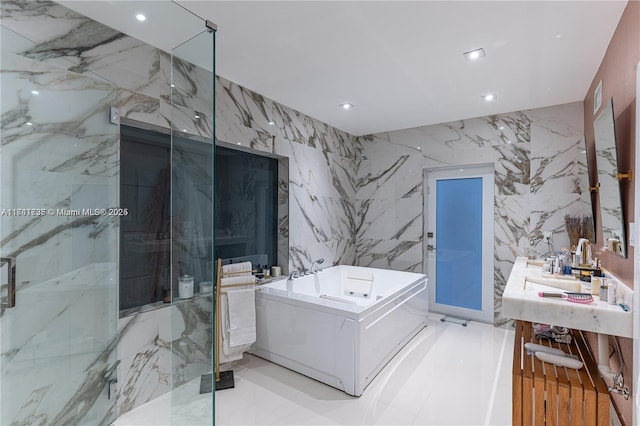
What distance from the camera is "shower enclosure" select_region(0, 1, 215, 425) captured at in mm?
1500

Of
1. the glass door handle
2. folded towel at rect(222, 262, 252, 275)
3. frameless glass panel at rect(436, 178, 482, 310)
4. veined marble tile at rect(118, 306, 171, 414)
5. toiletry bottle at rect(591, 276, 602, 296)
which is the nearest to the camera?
the glass door handle

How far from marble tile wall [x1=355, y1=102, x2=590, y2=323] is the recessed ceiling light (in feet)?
4.97

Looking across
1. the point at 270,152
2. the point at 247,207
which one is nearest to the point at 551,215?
the point at 270,152

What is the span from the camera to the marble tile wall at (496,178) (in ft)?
11.7

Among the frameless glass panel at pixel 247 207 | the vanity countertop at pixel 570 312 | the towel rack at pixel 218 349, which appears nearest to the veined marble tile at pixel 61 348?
the towel rack at pixel 218 349

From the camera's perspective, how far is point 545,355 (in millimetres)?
1924

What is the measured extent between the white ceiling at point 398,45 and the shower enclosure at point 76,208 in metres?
0.29

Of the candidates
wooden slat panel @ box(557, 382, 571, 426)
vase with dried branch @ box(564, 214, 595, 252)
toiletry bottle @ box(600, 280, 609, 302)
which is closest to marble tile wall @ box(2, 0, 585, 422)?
vase with dried branch @ box(564, 214, 595, 252)

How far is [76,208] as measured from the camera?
170 cm

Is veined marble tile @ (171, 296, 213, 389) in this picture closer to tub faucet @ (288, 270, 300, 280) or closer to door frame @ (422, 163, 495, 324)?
tub faucet @ (288, 270, 300, 280)

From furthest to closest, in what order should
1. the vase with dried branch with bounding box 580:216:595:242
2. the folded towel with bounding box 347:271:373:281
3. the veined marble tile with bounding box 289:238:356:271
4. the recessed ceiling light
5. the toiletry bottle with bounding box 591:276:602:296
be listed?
the folded towel with bounding box 347:271:373:281, the veined marble tile with bounding box 289:238:356:271, the vase with dried branch with bounding box 580:216:595:242, the recessed ceiling light, the toiletry bottle with bounding box 591:276:602:296

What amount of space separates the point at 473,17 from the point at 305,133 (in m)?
2.32

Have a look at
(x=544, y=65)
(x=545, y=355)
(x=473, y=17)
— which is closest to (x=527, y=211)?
(x=544, y=65)

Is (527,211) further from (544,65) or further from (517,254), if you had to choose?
(544,65)
